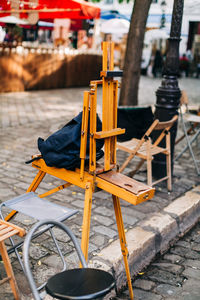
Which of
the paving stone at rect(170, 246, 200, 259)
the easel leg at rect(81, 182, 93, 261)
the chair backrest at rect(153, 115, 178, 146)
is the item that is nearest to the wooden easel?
the easel leg at rect(81, 182, 93, 261)

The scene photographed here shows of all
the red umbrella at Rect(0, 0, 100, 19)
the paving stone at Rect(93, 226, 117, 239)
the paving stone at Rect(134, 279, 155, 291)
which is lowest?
the paving stone at Rect(134, 279, 155, 291)

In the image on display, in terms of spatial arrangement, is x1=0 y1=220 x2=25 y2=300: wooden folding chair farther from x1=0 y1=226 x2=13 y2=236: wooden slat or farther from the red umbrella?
the red umbrella

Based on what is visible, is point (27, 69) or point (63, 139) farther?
point (27, 69)

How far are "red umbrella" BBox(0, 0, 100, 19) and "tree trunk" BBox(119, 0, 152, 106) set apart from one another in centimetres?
230

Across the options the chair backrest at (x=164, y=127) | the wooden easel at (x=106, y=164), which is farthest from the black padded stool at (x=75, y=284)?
the chair backrest at (x=164, y=127)

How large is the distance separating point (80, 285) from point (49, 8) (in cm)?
881

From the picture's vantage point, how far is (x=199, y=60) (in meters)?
25.0

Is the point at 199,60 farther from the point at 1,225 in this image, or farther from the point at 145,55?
the point at 1,225

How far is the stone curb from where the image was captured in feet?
10.6

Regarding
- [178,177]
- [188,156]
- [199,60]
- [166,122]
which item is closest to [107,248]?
[166,122]

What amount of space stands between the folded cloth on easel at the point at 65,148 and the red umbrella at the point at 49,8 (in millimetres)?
5823

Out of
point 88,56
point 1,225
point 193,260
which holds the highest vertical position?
point 88,56

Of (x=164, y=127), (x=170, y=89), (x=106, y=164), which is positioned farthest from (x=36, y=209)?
(x=170, y=89)

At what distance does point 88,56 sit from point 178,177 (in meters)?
11.5
